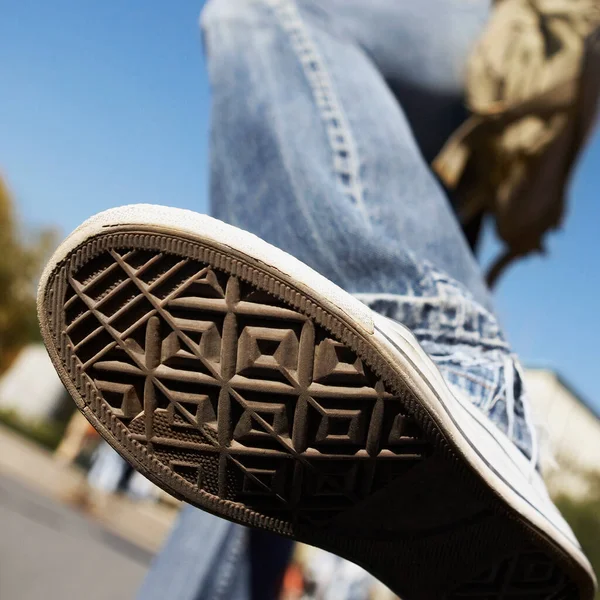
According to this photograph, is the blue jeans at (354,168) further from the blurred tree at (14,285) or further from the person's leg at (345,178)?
the blurred tree at (14,285)

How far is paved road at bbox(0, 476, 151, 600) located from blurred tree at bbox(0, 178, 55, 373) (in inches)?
583

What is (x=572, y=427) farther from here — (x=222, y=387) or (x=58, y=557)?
(x=222, y=387)

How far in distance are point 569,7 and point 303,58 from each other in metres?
0.54

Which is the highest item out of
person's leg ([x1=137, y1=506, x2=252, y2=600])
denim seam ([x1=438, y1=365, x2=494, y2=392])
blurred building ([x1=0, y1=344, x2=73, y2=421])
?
denim seam ([x1=438, y1=365, x2=494, y2=392])

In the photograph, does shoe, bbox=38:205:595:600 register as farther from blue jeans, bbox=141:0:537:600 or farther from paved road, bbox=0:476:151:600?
paved road, bbox=0:476:151:600

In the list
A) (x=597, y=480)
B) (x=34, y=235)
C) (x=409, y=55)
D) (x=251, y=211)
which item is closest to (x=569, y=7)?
(x=409, y=55)

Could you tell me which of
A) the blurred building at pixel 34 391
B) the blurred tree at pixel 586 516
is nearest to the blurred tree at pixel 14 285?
the blurred building at pixel 34 391

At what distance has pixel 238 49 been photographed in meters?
1.07

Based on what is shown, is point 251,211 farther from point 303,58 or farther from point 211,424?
point 211,424

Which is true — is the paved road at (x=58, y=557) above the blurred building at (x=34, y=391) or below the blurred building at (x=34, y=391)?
above

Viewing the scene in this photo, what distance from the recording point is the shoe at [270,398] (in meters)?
0.69

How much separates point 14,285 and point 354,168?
21916 millimetres

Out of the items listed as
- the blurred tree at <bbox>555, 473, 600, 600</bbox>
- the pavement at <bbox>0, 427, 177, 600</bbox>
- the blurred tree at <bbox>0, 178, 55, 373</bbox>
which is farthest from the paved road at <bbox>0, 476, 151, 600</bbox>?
the blurred tree at <bbox>0, 178, 55, 373</bbox>

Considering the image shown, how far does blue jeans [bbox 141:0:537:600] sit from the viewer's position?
90 cm
